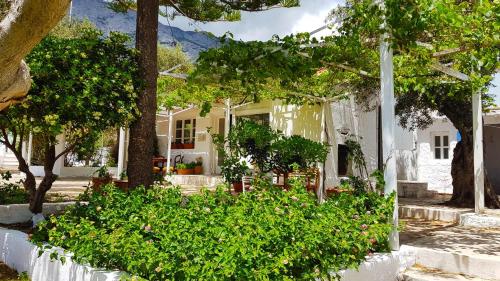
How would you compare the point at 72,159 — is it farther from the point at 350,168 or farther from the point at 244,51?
the point at 244,51

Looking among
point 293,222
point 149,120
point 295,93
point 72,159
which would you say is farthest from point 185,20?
point 72,159

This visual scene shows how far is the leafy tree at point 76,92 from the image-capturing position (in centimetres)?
500

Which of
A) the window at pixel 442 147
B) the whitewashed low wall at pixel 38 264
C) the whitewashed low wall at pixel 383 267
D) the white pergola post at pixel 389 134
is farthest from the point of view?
the window at pixel 442 147

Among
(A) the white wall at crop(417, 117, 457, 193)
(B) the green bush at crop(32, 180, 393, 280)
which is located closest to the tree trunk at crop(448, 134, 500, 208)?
(A) the white wall at crop(417, 117, 457, 193)

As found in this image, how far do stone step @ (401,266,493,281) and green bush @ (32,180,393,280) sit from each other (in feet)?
1.39

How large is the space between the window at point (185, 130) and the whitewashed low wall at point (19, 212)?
11746 mm

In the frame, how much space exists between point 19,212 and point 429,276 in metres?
6.30

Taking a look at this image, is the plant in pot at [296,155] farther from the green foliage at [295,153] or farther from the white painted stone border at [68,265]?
the white painted stone border at [68,265]

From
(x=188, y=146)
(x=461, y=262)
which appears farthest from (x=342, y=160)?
(x=461, y=262)

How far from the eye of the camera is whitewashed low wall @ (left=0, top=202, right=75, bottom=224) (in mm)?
6555

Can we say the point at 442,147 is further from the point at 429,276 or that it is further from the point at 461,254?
the point at 429,276

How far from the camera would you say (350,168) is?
44.0 feet

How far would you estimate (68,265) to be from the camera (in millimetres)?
3926

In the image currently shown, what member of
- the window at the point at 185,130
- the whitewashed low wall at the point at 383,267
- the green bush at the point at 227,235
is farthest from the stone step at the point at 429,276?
the window at the point at 185,130
